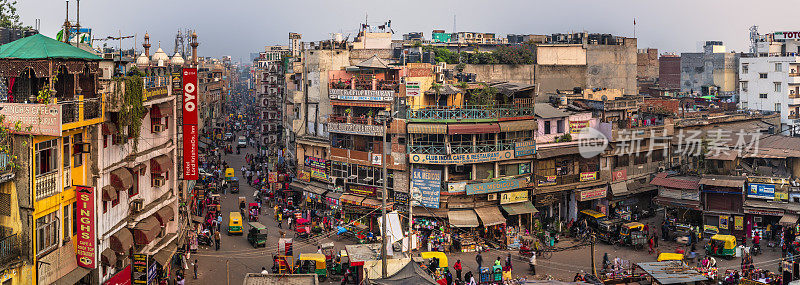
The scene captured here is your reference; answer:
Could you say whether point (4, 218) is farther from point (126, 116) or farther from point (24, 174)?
point (126, 116)

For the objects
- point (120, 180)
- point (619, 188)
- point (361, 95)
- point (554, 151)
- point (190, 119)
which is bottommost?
point (619, 188)

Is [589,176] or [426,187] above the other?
[589,176]

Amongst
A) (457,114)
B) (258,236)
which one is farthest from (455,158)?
(258,236)

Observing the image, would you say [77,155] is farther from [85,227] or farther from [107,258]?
[107,258]

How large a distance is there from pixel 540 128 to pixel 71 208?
29427 mm

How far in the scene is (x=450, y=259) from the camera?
127 feet

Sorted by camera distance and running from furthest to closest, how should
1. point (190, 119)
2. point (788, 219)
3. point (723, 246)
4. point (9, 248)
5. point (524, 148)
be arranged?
point (524, 148), point (788, 219), point (723, 246), point (190, 119), point (9, 248)

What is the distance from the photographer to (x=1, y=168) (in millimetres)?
19859

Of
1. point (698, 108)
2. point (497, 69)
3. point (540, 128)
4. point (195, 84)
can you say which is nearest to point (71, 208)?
point (195, 84)

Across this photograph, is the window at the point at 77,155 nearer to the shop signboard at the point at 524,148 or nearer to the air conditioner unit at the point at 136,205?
the air conditioner unit at the point at 136,205

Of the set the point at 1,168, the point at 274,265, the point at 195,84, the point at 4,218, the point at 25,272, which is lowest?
the point at 274,265

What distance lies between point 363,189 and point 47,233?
24.8m

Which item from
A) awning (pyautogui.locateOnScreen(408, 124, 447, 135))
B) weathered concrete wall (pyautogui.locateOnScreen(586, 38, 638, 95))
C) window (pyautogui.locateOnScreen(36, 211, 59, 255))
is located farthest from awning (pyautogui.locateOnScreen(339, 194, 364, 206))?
weathered concrete wall (pyautogui.locateOnScreen(586, 38, 638, 95))

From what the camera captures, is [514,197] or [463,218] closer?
[463,218]
